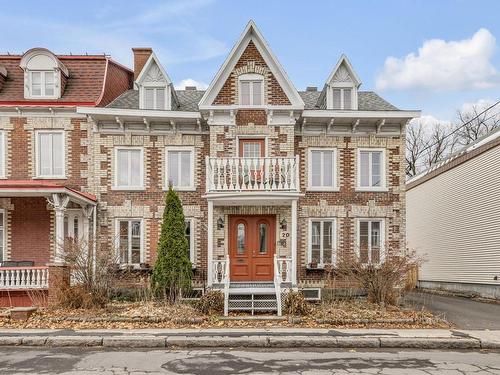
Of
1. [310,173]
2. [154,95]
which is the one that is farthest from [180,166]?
[310,173]

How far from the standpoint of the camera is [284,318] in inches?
510

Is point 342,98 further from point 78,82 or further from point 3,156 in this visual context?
point 3,156

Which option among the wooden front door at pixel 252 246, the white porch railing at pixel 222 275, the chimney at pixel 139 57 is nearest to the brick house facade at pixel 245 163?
the wooden front door at pixel 252 246

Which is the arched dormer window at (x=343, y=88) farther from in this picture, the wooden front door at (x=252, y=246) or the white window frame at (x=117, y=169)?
the white window frame at (x=117, y=169)

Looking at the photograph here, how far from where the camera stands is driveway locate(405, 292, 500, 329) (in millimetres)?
12706

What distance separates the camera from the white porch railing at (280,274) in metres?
13.9

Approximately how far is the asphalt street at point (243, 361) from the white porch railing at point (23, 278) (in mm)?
5244

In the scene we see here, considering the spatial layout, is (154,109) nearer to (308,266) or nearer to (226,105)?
(226,105)

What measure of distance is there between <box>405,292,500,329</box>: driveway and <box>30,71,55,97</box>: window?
49.4 feet

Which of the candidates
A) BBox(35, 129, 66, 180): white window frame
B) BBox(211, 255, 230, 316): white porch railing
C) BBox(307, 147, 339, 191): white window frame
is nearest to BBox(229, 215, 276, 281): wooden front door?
BBox(211, 255, 230, 316): white porch railing

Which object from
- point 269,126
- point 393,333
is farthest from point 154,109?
point 393,333

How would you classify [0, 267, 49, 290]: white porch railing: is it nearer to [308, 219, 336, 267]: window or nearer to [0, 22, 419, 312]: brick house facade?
[0, 22, 419, 312]: brick house facade

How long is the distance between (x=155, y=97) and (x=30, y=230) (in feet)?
21.6

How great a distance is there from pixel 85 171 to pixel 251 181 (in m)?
6.18
